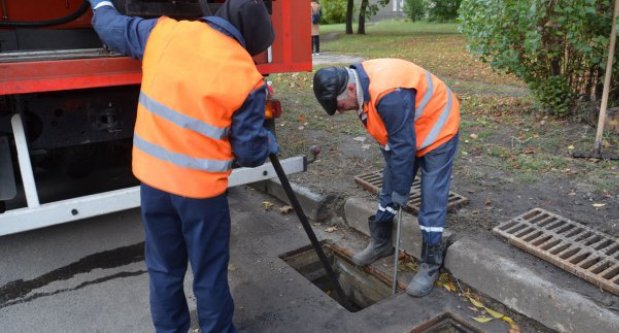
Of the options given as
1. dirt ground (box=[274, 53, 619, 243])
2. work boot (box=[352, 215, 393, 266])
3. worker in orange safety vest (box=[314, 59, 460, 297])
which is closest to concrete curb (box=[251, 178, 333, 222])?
dirt ground (box=[274, 53, 619, 243])

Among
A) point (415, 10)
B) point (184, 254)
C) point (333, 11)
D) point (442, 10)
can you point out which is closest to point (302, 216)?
point (184, 254)

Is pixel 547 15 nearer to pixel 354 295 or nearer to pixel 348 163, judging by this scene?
pixel 348 163

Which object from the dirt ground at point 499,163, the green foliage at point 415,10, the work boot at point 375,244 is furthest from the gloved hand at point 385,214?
the green foliage at point 415,10

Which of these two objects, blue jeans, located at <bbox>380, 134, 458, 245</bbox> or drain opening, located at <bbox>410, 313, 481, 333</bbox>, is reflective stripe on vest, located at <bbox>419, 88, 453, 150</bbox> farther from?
drain opening, located at <bbox>410, 313, 481, 333</bbox>

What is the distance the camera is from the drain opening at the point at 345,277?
3469 millimetres

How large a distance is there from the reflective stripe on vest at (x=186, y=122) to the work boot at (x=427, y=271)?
1.48m

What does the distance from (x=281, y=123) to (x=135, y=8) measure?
3298 mm

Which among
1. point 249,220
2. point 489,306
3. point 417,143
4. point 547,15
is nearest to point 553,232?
point 489,306

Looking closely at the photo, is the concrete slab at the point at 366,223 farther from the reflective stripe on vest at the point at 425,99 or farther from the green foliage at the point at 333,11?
the green foliage at the point at 333,11

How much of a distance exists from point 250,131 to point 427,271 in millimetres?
1452

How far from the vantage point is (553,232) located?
10.6 ft

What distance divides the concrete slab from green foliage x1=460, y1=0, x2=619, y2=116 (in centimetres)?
233

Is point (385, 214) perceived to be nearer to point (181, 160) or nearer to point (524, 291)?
point (524, 291)

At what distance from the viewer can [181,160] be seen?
2236 mm
